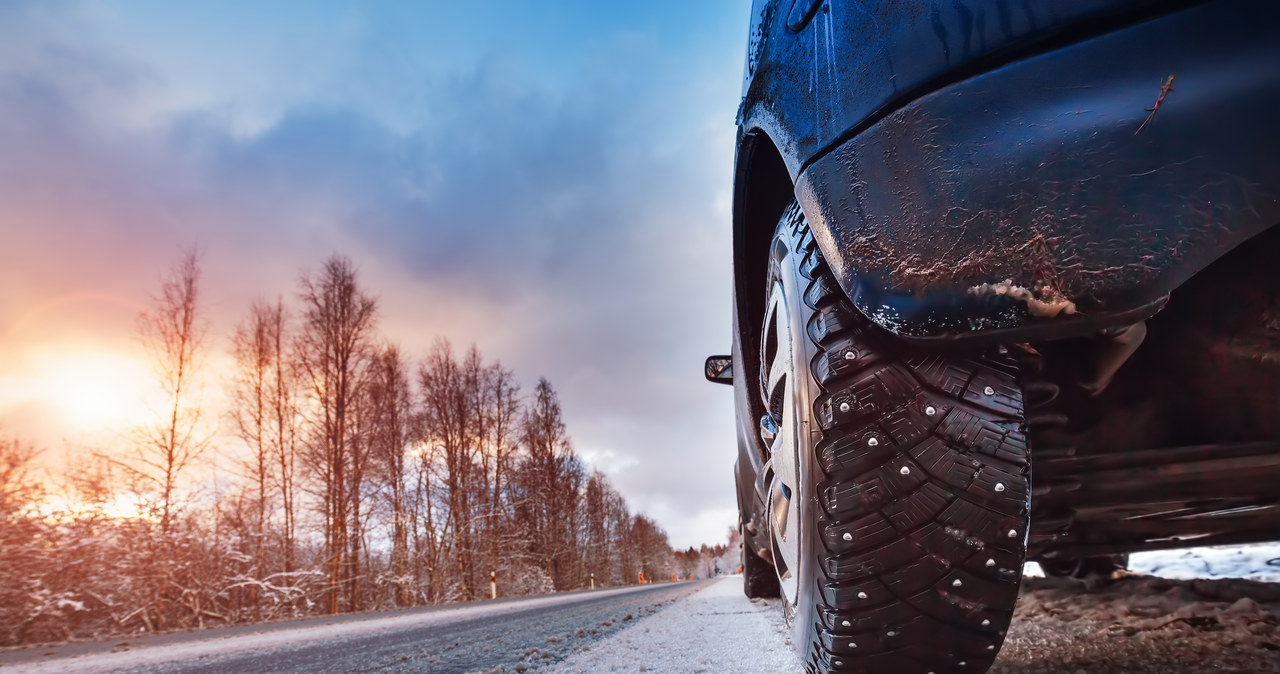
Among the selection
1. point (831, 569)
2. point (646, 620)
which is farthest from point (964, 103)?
point (646, 620)

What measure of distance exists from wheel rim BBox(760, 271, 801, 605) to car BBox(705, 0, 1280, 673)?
0.01 metres

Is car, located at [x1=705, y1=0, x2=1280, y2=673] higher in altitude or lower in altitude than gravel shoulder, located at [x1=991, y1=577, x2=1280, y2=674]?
higher

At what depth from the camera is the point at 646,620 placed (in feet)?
13.0

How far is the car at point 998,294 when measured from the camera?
0.81 metres

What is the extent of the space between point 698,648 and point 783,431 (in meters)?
1.60

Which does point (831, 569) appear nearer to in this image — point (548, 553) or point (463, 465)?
point (463, 465)

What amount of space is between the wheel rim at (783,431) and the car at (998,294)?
13 millimetres

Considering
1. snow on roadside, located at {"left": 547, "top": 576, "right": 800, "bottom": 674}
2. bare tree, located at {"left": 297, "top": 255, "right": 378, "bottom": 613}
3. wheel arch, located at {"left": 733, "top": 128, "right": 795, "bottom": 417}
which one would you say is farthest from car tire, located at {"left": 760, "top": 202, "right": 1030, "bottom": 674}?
bare tree, located at {"left": 297, "top": 255, "right": 378, "bottom": 613}

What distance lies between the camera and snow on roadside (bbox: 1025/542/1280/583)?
2064 millimetres

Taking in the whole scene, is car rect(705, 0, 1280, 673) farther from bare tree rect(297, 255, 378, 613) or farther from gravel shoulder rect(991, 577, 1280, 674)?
bare tree rect(297, 255, 378, 613)

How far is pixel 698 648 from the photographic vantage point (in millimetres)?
2375

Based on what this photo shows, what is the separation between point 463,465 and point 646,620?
892 inches

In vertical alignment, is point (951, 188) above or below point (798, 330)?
above

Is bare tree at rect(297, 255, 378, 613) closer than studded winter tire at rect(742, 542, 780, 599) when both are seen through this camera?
No
